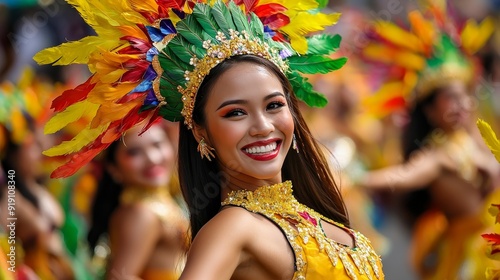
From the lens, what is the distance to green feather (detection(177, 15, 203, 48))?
10.7 feet

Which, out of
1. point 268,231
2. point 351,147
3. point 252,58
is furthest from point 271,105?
point 351,147

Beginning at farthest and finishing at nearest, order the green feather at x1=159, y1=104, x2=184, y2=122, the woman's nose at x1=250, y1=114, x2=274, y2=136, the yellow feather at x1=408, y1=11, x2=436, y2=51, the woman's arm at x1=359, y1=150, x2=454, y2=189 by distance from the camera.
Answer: the woman's arm at x1=359, y1=150, x2=454, y2=189 → the yellow feather at x1=408, y1=11, x2=436, y2=51 → the green feather at x1=159, y1=104, x2=184, y2=122 → the woman's nose at x1=250, y1=114, x2=274, y2=136

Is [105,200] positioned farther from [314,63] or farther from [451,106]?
[314,63]

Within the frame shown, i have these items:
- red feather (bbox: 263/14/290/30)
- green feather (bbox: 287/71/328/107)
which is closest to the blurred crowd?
green feather (bbox: 287/71/328/107)

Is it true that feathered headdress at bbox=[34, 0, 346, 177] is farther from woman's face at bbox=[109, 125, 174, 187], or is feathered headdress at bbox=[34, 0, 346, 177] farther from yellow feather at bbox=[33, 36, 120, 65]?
woman's face at bbox=[109, 125, 174, 187]

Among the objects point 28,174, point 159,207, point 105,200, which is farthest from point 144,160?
point 28,174

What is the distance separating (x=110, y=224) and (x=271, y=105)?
330 centimetres

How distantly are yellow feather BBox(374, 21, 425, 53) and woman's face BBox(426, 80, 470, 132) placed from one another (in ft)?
1.24

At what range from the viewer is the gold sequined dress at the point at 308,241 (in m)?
3.09

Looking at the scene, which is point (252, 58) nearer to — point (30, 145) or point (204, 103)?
point (204, 103)

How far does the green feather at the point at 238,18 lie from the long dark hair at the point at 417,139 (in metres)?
4.47

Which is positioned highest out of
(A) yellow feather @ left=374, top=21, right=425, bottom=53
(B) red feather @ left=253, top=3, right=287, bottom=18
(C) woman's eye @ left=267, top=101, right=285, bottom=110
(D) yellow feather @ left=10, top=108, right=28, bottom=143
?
(B) red feather @ left=253, top=3, right=287, bottom=18

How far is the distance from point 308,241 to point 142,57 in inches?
29.3

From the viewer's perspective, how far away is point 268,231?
10.1ft
